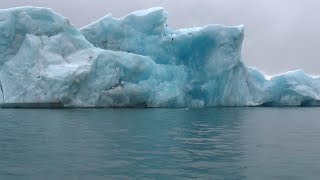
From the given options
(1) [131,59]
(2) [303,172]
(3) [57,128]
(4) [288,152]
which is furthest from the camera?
(1) [131,59]

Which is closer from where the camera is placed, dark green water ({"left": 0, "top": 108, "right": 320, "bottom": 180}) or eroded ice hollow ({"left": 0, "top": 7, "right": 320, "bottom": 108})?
dark green water ({"left": 0, "top": 108, "right": 320, "bottom": 180})

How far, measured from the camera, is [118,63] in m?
33.3

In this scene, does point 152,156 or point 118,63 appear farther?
point 118,63

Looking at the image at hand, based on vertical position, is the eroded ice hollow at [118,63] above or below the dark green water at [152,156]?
above

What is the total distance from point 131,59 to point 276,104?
2331 centimetres

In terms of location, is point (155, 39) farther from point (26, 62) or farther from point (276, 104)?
point (276, 104)

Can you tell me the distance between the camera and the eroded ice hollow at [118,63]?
105ft

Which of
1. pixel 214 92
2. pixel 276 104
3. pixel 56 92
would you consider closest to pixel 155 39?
pixel 214 92

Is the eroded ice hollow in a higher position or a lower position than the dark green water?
higher

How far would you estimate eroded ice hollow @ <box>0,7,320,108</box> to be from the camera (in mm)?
32031

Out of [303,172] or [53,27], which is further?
[53,27]

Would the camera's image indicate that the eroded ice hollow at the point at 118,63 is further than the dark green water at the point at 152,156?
Yes

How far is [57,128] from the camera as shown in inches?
641

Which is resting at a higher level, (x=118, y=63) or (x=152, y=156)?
(x=118, y=63)
